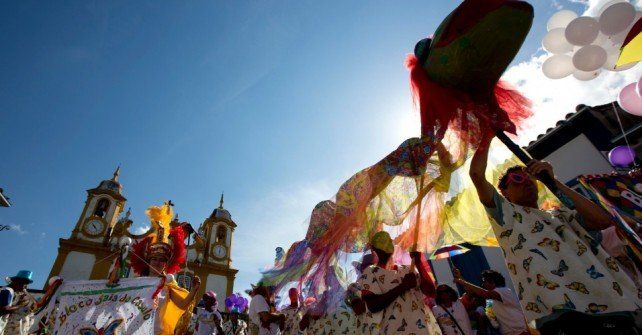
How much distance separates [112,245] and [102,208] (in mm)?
3570

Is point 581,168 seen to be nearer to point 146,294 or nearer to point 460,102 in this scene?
point 460,102

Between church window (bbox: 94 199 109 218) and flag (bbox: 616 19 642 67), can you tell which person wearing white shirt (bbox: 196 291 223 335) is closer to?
flag (bbox: 616 19 642 67)

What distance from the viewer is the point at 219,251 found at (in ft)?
96.5

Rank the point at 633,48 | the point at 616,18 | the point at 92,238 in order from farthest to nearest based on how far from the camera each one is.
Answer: the point at 92,238, the point at 616,18, the point at 633,48

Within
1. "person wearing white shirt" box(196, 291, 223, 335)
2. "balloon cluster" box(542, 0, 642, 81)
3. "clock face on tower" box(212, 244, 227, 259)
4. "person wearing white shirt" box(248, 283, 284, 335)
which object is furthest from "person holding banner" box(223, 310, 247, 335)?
"clock face on tower" box(212, 244, 227, 259)

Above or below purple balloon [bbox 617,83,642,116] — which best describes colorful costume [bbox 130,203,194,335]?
below

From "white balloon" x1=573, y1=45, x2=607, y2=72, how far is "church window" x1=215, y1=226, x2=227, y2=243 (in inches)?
1170

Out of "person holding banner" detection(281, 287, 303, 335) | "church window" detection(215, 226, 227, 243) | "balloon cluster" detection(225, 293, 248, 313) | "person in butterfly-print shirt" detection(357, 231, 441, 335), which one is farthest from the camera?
"church window" detection(215, 226, 227, 243)

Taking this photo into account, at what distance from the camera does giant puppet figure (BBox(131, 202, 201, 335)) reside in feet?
11.1

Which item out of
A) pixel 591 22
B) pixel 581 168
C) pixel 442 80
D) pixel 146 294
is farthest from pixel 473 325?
pixel 581 168

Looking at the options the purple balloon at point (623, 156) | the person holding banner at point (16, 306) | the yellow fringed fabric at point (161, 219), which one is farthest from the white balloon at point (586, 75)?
the person holding banner at point (16, 306)

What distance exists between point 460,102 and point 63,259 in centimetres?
2794

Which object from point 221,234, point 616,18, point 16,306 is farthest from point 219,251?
point 616,18

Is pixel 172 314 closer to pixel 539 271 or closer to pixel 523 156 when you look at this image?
pixel 539 271
